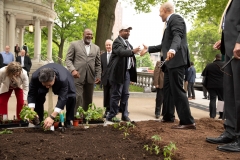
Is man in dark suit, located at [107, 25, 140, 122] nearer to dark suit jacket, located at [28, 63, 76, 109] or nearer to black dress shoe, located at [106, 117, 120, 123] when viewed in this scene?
black dress shoe, located at [106, 117, 120, 123]

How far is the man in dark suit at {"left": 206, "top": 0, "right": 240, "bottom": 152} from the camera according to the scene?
4.32 m

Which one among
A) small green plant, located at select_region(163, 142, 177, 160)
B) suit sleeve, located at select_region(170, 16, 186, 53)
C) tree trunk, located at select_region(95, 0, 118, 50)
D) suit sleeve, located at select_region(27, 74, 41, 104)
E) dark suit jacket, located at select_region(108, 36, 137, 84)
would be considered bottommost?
small green plant, located at select_region(163, 142, 177, 160)

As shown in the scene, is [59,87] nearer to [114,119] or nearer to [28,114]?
[28,114]

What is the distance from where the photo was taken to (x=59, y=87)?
235 inches

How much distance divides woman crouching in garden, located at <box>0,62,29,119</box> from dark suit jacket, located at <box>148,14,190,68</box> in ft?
10.2

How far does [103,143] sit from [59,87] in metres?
1.40

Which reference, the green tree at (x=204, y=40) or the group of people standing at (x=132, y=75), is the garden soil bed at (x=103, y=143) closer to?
the group of people standing at (x=132, y=75)

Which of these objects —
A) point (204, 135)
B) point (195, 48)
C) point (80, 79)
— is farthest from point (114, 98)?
point (195, 48)

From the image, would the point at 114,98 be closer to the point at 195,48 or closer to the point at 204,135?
the point at 204,135

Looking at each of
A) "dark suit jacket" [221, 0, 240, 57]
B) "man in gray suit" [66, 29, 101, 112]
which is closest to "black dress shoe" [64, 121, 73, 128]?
"man in gray suit" [66, 29, 101, 112]

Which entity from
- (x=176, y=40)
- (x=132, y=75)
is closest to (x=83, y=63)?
(x=132, y=75)

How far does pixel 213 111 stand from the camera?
9.83m

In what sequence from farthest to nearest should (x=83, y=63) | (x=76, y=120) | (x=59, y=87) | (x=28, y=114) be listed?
(x=83, y=63), (x=76, y=120), (x=28, y=114), (x=59, y=87)

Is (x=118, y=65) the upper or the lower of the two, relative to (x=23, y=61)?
lower
